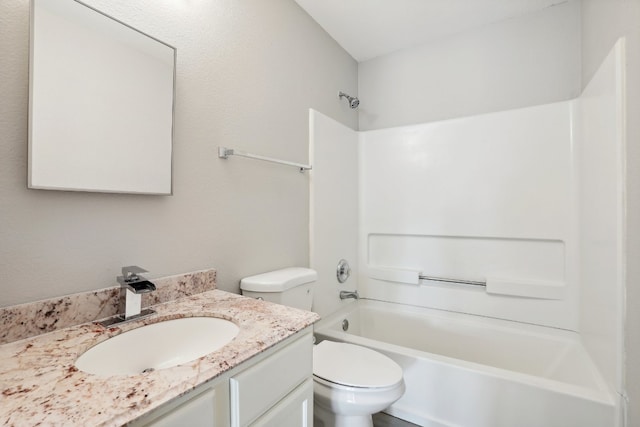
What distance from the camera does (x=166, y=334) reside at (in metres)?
0.94

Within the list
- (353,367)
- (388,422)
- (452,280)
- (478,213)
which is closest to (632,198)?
(478,213)

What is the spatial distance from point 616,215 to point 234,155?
1.70 meters

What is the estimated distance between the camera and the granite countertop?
0.49 meters

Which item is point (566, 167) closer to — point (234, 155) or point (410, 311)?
point (410, 311)

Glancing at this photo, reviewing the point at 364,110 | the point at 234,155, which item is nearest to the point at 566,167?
the point at 364,110

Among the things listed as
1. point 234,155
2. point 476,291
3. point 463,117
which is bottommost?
point 476,291

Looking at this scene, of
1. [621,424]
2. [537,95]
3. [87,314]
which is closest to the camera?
[87,314]

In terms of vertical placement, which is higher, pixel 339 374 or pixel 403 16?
pixel 403 16

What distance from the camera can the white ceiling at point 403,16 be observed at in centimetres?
187

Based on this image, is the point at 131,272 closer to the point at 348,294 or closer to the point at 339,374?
the point at 339,374

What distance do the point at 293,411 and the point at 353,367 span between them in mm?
556

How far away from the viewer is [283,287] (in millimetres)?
1403

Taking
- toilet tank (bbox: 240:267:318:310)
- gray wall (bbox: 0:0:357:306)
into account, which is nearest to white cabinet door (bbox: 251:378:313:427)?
toilet tank (bbox: 240:267:318:310)

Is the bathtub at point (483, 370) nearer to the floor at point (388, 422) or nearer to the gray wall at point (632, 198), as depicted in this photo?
the floor at point (388, 422)
